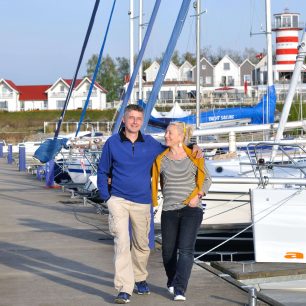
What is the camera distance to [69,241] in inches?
493

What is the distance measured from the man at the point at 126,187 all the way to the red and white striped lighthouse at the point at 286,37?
58.9 meters

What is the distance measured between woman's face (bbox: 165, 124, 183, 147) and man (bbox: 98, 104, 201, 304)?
190mm

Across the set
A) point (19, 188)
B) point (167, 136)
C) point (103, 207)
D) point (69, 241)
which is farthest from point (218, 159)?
point (167, 136)

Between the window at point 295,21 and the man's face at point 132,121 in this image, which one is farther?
the window at point 295,21

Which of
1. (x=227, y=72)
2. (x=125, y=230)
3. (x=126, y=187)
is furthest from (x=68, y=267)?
(x=227, y=72)

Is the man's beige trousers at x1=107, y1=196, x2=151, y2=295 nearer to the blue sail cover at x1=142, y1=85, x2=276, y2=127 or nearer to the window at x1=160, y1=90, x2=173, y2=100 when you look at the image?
the blue sail cover at x1=142, y1=85, x2=276, y2=127

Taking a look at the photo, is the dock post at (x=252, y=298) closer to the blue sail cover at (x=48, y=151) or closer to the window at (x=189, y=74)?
the blue sail cover at (x=48, y=151)

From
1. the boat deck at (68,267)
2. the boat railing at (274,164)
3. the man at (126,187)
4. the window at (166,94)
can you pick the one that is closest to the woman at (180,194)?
the man at (126,187)

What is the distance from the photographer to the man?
26.5 ft

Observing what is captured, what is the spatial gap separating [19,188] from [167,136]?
15604 millimetres

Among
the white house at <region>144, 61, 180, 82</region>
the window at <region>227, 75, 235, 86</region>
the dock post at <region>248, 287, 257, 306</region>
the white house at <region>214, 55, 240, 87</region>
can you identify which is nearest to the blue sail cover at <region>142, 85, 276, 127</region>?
the dock post at <region>248, 287, 257, 306</region>

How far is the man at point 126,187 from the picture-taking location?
806 cm

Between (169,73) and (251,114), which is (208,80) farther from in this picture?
(251,114)

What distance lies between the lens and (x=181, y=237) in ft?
26.6
